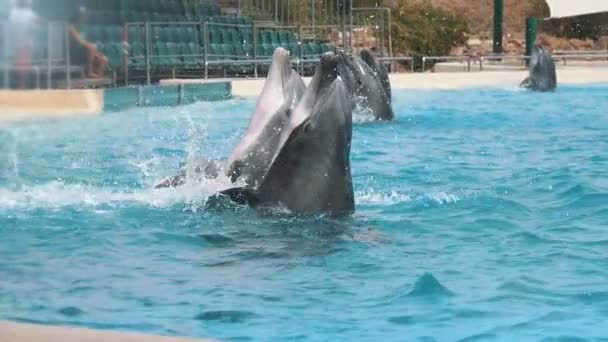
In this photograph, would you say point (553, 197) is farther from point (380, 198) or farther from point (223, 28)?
point (223, 28)

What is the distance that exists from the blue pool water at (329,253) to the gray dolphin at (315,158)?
109 millimetres

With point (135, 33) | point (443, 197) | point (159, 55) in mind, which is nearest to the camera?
point (443, 197)

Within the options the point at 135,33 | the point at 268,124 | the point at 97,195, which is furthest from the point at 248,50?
the point at 268,124

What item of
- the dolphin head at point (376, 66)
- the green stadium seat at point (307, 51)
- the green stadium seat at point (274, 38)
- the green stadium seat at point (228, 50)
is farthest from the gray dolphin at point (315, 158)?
the green stadium seat at point (274, 38)

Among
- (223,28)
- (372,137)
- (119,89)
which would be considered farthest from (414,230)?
(223,28)

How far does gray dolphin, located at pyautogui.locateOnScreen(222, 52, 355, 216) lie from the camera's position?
223 inches

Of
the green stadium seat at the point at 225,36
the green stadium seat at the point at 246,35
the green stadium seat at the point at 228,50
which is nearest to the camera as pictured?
the green stadium seat at the point at 228,50

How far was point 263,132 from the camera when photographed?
20.1 ft

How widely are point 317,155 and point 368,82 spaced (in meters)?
6.40

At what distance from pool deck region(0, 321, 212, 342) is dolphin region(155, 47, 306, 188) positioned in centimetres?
315

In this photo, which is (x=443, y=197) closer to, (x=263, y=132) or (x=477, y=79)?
(x=263, y=132)

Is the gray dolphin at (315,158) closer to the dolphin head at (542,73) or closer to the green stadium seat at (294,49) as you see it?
the dolphin head at (542,73)

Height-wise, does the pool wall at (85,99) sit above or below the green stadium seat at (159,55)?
below

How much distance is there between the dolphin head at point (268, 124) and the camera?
602cm
